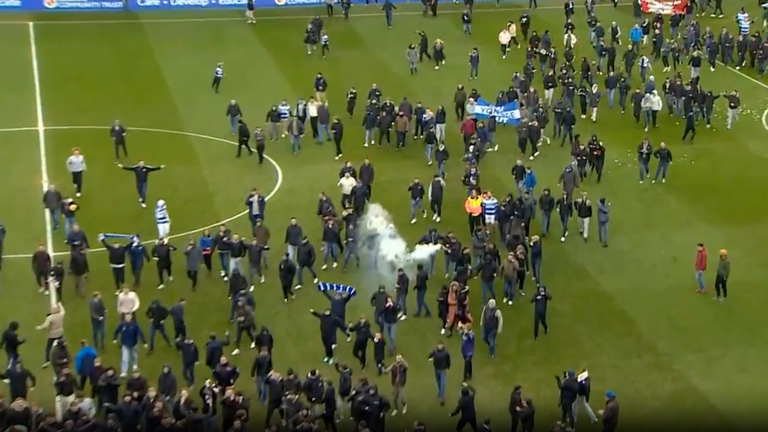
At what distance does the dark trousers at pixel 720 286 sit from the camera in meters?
31.0

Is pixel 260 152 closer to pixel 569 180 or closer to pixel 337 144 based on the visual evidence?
pixel 337 144

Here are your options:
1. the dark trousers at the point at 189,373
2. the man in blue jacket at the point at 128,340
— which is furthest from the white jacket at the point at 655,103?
the dark trousers at the point at 189,373

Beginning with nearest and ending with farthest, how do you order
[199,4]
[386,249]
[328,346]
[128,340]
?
[128,340] → [328,346] → [386,249] → [199,4]

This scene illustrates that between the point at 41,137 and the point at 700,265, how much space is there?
2372 centimetres

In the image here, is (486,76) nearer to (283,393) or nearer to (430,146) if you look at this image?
(430,146)

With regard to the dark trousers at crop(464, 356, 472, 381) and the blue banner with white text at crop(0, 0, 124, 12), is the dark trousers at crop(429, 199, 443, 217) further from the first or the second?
the blue banner with white text at crop(0, 0, 124, 12)

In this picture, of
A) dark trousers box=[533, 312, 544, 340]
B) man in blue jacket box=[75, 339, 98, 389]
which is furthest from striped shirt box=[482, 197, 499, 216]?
man in blue jacket box=[75, 339, 98, 389]

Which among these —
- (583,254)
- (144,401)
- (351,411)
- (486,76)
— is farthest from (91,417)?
(486,76)

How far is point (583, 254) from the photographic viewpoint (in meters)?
→ 33.8

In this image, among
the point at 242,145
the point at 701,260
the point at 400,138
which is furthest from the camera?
the point at 400,138

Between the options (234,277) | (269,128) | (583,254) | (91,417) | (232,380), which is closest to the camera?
(91,417)

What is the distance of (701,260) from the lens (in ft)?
103

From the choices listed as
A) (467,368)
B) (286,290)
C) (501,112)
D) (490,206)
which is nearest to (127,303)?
(286,290)

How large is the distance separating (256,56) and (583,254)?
74.7 feet
